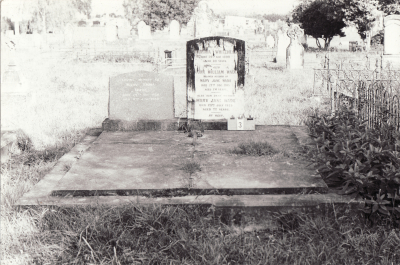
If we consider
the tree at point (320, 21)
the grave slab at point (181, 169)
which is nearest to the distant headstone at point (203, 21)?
the grave slab at point (181, 169)

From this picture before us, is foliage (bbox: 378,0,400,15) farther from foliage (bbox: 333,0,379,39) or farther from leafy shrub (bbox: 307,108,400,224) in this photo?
leafy shrub (bbox: 307,108,400,224)

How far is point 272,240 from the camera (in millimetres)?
3441

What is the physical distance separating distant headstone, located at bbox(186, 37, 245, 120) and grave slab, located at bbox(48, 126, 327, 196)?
0.66 m

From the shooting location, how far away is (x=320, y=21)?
3481cm

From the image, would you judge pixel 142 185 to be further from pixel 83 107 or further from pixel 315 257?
pixel 83 107

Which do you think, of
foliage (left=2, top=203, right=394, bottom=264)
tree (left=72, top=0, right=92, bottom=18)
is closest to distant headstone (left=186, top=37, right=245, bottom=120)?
foliage (left=2, top=203, right=394, bottom=264)

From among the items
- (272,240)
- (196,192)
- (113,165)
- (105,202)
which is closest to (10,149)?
(113,165)

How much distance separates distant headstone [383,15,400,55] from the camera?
1753 cm

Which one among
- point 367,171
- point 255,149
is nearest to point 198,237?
point 367,171

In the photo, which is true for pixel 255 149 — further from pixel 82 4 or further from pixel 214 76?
pixel 82 4

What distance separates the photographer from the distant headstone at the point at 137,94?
6.39 m

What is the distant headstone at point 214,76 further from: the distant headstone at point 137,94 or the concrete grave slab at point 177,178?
the concrete grave slab at point 177,178

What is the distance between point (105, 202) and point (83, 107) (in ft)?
19.3

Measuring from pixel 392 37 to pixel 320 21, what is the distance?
17.9 meters
